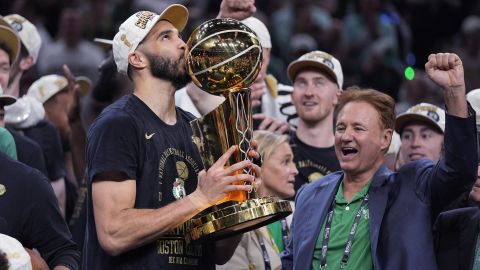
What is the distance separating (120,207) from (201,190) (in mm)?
380

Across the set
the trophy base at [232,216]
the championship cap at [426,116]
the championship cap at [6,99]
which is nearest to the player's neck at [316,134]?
the championship cap at [426,116]

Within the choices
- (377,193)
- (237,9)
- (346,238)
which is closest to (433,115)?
(237,9)

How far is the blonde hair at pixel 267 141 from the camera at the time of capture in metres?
6.71

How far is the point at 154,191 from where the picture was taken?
506 cm

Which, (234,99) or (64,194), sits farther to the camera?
(64,194)

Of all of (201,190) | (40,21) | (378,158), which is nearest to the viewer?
(201,190)

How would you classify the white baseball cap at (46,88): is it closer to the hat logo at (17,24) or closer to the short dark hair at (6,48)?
the hat logo at (17,24)

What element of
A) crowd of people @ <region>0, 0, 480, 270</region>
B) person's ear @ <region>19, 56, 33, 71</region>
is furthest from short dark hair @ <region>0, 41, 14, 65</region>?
person's ear @ <region>19, 56, 33, 71</region>

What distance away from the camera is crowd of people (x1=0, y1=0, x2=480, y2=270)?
493 centimetres

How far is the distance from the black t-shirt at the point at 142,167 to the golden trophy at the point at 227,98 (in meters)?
0.20

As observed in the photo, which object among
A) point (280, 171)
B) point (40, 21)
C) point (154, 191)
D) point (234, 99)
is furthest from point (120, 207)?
point (40, 21)

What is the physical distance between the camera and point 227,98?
16.1ft

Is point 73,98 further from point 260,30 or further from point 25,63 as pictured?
point 260,30

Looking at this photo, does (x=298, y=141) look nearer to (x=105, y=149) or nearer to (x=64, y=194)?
(x=64, y=194)
